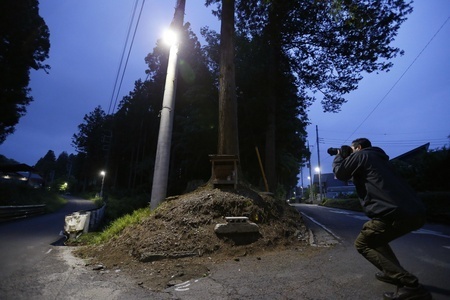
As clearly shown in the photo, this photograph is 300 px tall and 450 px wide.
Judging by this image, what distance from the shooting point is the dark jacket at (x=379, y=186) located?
8.44ft

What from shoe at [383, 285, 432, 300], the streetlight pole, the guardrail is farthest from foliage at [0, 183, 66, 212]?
shoe at [383, 285, 432, 300]

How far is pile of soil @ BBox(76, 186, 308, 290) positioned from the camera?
415 cm

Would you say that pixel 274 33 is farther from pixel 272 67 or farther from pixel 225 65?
pixel 225 65

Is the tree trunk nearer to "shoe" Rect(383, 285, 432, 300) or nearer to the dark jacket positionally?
the dark jacket

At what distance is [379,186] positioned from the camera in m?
2.74

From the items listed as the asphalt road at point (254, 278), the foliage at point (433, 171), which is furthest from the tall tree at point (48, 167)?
the foliage at point (433, 171)

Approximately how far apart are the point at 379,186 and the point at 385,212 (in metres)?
0.30

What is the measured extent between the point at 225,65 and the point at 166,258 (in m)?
6.92

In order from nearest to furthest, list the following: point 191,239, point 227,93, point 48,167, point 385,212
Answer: point 385,212 → point 191,239 → point 227,93 → point 48,167

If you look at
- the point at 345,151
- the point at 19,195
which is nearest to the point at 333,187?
the point at 19,195

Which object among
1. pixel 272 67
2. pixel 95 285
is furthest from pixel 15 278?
pixel 272 67

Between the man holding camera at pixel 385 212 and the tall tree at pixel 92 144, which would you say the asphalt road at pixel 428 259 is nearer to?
the man holding camera at pixel 385 212

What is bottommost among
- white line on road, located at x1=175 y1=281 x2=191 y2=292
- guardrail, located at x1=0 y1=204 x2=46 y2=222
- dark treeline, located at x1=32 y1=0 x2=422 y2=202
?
guardrail, located at x1=0 y1=204 x2=46 y2=222

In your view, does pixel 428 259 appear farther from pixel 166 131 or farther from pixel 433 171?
pixel 433 171
